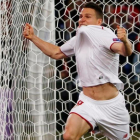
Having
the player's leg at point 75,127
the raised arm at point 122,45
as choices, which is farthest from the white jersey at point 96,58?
the player's leg at point 75,127

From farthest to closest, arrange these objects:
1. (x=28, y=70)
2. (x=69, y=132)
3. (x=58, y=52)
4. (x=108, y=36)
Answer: (x=28, y=70), (x=58, y=52), (x=108, y=36), (x=69, y=132)

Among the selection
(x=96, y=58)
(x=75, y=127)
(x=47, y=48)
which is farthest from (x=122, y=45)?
(x=47, y=48)

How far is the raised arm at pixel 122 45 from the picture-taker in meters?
2.35

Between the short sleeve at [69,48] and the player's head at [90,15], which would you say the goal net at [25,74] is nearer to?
the short sleeve at [69,48]

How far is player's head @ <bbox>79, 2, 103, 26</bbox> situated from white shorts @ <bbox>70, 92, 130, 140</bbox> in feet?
1.52

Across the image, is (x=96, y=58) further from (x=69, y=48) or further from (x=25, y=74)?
(x=25, y=74)

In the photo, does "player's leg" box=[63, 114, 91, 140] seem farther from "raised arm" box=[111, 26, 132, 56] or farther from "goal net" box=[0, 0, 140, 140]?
"goal net" box=[0, 0, 140, 140]

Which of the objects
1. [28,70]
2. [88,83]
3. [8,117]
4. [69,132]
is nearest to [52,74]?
[28,70]

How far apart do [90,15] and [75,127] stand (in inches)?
28.7

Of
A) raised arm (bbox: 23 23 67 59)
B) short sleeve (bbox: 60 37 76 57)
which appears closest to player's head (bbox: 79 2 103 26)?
short sleeve (bbox: 60 37 76 57)

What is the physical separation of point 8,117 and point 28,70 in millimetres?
421

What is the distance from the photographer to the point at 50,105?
3488 mm

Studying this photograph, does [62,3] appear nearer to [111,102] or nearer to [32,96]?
[32,96]

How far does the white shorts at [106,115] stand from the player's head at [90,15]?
1.52ft
